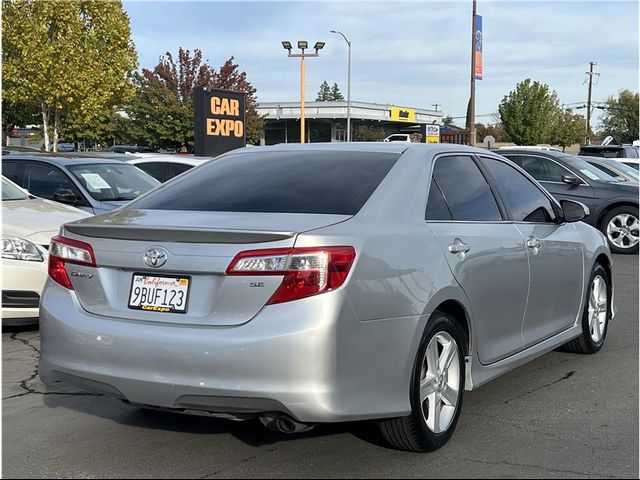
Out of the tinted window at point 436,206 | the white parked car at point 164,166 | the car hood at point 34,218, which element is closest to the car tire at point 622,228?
the white parked car at point 164,166

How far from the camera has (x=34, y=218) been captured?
7086mm

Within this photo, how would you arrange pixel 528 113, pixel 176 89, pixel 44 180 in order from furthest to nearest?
pixel 528 113 → pixel 176 89 → pixel 44 180

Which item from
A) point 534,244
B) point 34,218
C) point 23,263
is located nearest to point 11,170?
point 34,218

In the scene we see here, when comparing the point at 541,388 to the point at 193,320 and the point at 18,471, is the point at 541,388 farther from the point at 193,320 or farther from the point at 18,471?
the point at 18,471

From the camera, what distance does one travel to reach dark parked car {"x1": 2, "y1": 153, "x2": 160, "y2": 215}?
31.2 feet

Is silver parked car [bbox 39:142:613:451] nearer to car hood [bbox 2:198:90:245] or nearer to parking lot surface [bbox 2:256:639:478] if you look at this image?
parking lot surface [bbox 2:256:639:478]

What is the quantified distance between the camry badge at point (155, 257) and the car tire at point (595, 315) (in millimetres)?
3666

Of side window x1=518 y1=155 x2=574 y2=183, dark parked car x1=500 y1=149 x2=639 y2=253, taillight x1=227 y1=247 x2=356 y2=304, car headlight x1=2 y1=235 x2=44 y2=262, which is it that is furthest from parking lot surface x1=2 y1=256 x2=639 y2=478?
side window x1=518 y1=155 x2=574 y2=183

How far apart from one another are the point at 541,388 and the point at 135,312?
294 cm

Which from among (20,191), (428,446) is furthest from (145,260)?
(20,191)

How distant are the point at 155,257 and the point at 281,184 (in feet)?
3.11

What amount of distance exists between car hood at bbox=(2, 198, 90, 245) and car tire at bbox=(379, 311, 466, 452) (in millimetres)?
4162

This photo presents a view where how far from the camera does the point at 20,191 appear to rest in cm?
820

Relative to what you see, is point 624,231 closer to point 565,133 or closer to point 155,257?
point 155,257
